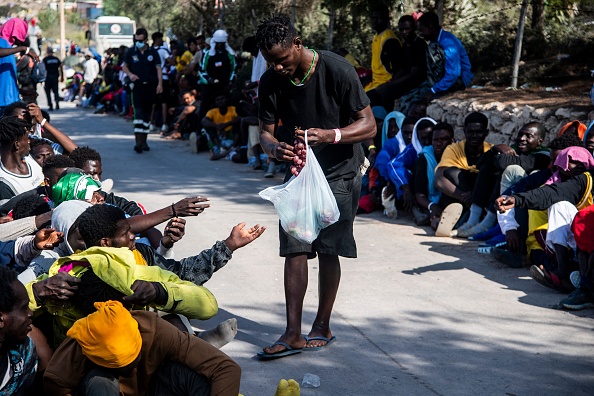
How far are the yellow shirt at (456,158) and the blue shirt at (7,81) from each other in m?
4.86

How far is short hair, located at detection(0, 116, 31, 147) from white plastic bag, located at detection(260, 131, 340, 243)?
7.68 ft

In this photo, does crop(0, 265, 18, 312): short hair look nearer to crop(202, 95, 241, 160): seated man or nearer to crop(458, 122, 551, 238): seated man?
crop(458, 122, 551, 238): seated man

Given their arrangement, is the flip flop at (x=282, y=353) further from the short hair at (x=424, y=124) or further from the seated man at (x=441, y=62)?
the seated man at (x=441, y=62)

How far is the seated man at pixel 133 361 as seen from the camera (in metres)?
3.52

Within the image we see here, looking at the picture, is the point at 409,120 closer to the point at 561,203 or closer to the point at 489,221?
the point at 489,221

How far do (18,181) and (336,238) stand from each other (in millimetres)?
2553

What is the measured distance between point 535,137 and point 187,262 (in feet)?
13.7

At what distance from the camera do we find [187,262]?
15.8 feet

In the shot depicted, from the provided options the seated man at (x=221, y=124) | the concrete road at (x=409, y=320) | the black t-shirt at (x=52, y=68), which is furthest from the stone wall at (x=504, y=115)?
the black t-shirt at (x=52, y=68)

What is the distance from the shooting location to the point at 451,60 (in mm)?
10672

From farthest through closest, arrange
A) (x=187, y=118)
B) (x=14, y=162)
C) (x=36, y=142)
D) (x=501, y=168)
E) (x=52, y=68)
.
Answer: (x=52, y=68), (x=187, y=118), (x=501, y=168), (x=36, y=142), (x=14, y=162)

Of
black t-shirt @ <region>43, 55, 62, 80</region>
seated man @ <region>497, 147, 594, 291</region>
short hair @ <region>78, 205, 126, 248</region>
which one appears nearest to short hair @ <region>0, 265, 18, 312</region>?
short hair @ <region>78, 205, 126, 248</region>

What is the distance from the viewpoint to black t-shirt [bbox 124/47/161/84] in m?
15.0

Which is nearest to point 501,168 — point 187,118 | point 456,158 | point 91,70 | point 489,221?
point 489,221
